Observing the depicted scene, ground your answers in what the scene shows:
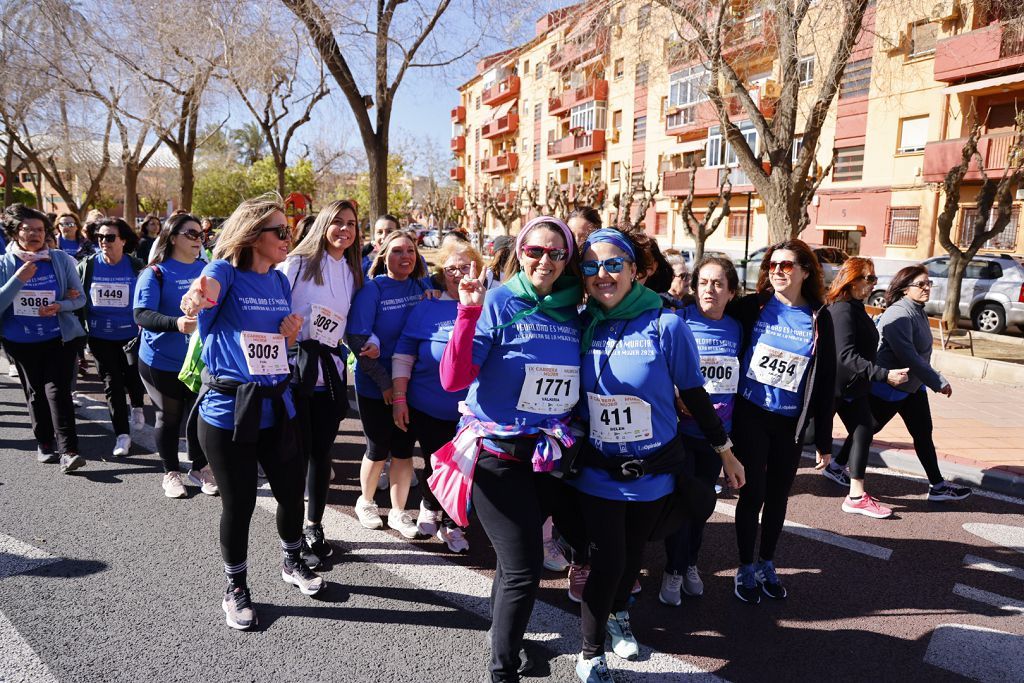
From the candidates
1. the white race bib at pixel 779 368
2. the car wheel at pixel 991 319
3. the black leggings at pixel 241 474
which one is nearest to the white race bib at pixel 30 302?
the black leggings at pixel 241 474

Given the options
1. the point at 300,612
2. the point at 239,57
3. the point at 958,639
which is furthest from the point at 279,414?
the point at 239,57

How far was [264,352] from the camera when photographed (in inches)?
129

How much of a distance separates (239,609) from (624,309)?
2236 mm

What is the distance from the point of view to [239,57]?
15039 mm

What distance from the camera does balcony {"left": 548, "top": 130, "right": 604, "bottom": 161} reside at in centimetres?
4334

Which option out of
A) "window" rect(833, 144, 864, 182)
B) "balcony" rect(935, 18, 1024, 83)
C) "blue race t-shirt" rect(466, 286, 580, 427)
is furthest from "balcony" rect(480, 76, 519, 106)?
"blue race t-shirt" rect(466, 286, 580, 427)

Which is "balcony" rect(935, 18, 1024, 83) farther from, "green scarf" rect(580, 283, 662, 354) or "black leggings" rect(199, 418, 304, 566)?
"black leggings" rect(199, 418, 304, 566)

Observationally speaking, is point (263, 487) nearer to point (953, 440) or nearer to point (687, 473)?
point (687, 473)

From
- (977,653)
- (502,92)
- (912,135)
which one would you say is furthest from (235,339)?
(502,92)

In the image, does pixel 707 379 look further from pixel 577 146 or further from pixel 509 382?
pixel 577 146

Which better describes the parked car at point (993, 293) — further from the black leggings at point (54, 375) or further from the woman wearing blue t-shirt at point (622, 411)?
the black leggings at point (54, 375)

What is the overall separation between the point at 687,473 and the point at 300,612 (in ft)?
6.48

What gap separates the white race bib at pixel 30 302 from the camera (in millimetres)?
5285

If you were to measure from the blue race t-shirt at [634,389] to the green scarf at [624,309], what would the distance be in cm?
3
